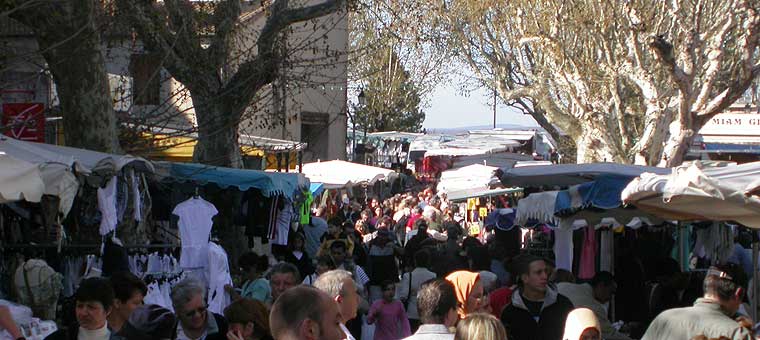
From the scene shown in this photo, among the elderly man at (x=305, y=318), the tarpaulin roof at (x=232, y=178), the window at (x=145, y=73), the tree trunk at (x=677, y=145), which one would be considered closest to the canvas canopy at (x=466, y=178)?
the tree trunk at (x=677, y=145)

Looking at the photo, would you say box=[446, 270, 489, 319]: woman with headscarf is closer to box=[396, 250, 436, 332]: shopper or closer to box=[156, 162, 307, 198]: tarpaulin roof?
box=[396, 250, 436, 332]: shopper

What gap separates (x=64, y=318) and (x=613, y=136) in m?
20.5

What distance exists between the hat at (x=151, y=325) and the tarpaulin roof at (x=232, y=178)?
247 inches

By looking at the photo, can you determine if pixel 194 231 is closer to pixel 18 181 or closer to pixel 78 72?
pixel 78 72

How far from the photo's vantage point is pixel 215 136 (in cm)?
1556

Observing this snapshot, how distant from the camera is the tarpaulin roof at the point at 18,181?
306 inches

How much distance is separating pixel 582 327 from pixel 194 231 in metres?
5.66

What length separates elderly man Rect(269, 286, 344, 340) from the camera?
12.8 ft

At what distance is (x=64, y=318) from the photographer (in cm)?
841

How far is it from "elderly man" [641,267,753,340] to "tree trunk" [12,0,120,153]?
605 cm

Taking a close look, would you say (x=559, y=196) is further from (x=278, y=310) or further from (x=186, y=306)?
(x=278, y=310)

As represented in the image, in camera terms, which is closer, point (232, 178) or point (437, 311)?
point (437, 311)

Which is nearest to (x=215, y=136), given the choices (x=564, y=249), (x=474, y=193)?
(x=564, y=249)

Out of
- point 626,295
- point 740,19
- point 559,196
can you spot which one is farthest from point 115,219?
point 740,19
